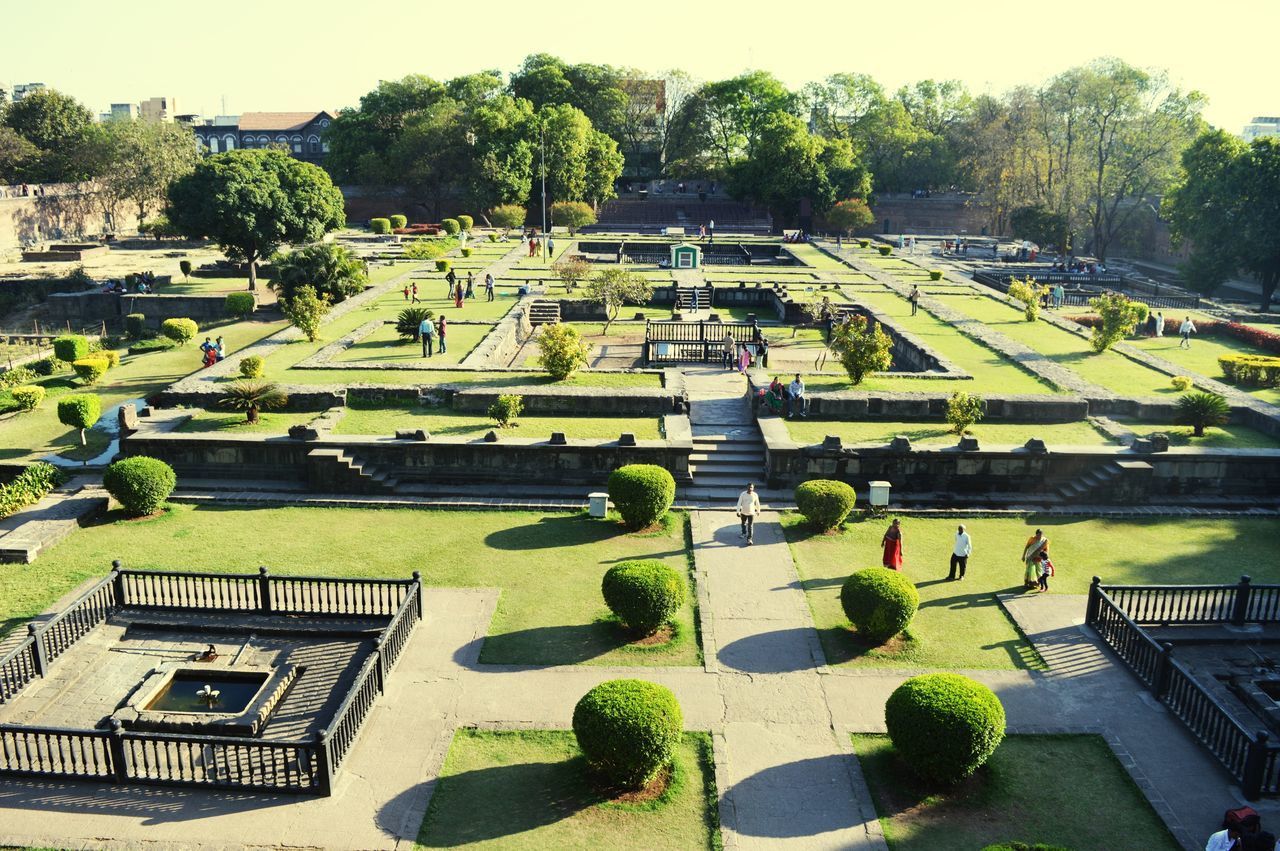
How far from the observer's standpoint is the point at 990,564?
1559cm

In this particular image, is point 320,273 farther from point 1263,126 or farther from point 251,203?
point 1263,126

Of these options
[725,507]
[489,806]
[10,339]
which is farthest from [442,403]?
[10,339]

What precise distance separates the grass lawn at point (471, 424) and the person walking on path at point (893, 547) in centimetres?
613

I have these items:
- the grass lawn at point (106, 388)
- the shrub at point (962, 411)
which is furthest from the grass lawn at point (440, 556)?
the shrub at point (962, 411)

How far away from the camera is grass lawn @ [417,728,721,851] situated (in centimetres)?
909

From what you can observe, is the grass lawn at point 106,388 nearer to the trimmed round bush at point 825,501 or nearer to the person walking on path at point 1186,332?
the trimmed round bush at point 825,501

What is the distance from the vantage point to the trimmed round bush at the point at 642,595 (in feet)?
41.2

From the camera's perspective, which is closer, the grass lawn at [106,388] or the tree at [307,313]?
the grass lawn at [106,388]

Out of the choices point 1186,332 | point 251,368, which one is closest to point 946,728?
point 251,368

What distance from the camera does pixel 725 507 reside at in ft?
58.7

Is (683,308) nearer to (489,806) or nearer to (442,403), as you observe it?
(442,403)

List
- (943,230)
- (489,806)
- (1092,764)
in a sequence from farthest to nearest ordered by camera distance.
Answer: (943,230) → (1092,764) → (489,806)

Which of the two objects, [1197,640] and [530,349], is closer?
Result: [1197,640]

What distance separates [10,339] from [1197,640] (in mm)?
39726
